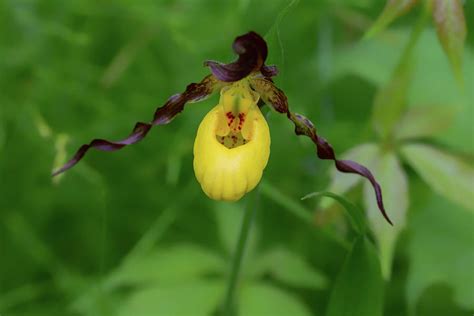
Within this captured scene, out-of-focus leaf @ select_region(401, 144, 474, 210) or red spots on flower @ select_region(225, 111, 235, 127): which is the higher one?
out-of-focus leaf @ select_region(401, 144, 474, 210)

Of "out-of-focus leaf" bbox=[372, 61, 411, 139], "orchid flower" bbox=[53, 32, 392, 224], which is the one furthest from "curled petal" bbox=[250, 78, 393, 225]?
"out-of-focus leaf" bbox=[372, 61, 411, 139]

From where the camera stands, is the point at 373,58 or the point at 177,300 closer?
the point at 177,300

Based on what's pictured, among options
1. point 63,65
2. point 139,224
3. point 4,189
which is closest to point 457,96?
point 139,224

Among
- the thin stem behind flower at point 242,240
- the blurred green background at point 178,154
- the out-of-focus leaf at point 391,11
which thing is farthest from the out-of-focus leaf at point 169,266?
the out-of-focus leaf at point 391,11

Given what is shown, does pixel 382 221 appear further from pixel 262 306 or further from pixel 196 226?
pixel 196 226

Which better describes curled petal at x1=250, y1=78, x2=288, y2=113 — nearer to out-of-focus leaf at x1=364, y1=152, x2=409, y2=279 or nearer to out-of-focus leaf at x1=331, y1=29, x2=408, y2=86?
out-of-focus leaf at x1=364, y1=152, x2=409, y2=279

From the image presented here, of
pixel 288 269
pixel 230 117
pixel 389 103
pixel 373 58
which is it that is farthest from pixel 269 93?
pixel 373 58

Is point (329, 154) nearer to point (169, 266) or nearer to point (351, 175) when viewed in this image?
point (351, 175)

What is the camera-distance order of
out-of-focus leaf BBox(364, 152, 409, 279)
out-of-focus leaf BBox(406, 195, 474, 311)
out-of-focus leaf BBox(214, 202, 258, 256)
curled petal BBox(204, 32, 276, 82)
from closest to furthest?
curled petal BBox(204, 32, 276, 82)
out-of-focus leaf BBox(364, 152, 409, 279)
out-of-focus leaf BBox(406, 195, 474, 311)
out-of-focus leaf BBox(214, 202, 258, 256)
